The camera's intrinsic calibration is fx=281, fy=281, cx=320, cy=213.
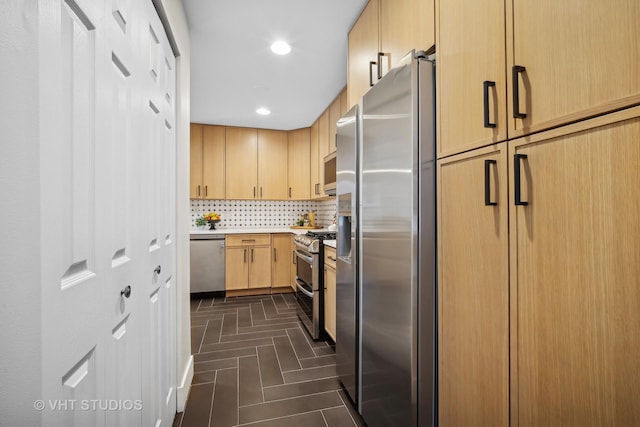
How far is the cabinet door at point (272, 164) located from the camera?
4.50 m

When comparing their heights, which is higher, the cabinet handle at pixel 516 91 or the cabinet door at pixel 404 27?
the cabinet door at pixel 404 27

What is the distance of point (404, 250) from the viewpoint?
122cm

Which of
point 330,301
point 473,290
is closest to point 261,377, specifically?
point 330,301

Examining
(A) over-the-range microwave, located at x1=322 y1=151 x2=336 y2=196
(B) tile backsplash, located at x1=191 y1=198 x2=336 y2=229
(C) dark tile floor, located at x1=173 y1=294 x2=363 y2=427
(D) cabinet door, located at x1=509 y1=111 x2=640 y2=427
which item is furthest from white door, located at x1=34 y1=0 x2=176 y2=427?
(B) tile backsplash, located at x1=191 y1=198 x2=336 y2=229

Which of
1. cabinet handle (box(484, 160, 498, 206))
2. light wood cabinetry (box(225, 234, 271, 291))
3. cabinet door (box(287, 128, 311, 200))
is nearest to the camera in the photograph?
cabinet handle (box(484, 160, 498, 206))

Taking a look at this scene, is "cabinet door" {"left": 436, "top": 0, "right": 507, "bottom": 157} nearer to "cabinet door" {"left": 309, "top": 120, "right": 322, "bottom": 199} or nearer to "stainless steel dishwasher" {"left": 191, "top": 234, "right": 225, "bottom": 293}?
"cabinet door" {"left": 309, "top": 120, "right": 322, "bottom": 199}

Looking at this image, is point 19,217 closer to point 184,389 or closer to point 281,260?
point 184,389

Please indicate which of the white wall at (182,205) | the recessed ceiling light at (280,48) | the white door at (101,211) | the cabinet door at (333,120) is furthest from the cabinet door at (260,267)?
the white door at (101,211)

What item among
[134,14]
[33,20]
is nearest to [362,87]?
[134,14]

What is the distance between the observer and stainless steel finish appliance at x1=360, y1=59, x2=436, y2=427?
3.84 feet

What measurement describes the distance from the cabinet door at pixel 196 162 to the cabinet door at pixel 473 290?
3.84 m

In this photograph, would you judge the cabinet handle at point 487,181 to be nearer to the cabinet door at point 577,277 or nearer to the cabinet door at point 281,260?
the cabinet door at point 577,277

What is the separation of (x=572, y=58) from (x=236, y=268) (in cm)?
401

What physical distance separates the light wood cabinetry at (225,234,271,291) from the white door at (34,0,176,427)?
2722 millimetres
